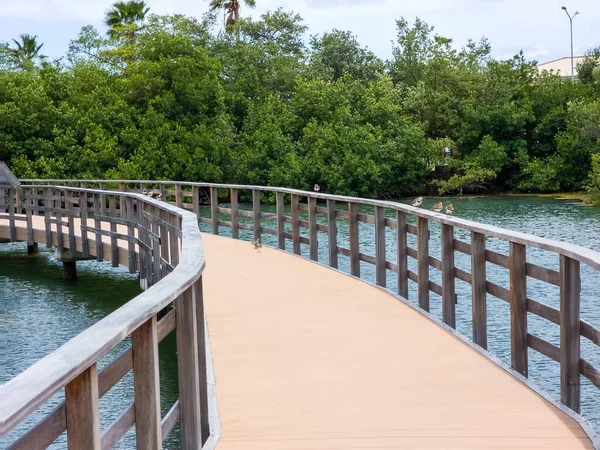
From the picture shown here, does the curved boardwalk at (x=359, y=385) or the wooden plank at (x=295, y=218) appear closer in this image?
the curved boardwalk at (x=359, y=385)

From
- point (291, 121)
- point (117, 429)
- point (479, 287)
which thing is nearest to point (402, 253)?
point (479, 287)

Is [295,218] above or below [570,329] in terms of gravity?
below

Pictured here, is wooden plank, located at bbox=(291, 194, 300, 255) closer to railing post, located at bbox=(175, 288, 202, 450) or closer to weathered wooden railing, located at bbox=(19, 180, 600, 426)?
weathered wooden railing, located at bbox=(19, 180, 600, 426)

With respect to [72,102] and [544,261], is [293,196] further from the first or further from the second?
[72,102]

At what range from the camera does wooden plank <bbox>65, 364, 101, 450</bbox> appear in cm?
239

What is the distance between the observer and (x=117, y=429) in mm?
2881

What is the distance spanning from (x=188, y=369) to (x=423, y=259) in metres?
4.65

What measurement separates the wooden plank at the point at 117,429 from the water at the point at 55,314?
362 centimetres

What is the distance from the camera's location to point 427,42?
50125 mm

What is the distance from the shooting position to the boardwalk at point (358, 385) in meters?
4.34

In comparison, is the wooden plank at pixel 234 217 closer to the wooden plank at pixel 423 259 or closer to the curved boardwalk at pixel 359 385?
the curved boardwalk at pixel 359 385

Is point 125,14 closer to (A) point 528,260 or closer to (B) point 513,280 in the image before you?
(A) point 528,260

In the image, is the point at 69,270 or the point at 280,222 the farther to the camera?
the point at 69,270

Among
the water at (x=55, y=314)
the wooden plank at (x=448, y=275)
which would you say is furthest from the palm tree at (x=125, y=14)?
the wooden plank at (x=448, y=275)
